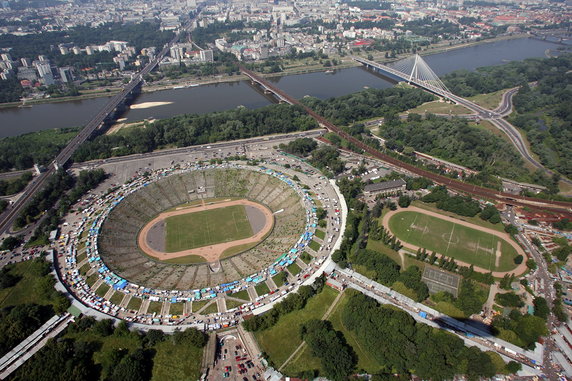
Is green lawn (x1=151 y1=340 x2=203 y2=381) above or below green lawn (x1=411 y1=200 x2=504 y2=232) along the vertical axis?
below

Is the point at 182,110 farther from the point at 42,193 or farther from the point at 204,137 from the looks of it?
the point at 42,193

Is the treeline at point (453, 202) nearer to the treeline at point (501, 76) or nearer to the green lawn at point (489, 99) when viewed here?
the green lawn at point (489, 99)

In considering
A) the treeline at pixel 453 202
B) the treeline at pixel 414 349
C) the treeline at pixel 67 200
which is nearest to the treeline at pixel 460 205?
the treeline at pixel 453 202

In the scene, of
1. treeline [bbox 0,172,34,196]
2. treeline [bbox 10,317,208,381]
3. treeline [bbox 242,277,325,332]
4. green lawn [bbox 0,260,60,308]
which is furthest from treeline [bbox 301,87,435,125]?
green lawn [bbox 0,260,60,308]

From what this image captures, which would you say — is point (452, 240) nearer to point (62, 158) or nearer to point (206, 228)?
point (206, 228)

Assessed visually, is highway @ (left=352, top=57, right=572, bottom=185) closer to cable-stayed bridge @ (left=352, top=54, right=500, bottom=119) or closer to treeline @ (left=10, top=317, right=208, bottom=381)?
cable-stayed bridge @ (left=352, top=54, right=500, bottom=119)

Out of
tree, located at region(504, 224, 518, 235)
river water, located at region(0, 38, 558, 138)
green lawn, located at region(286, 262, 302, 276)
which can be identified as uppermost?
tree, located at region(504, 224, 518, 235)

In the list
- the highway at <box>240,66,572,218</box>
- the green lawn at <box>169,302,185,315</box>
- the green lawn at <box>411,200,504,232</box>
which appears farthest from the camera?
the highway at <box>240,66,572,218</box>
